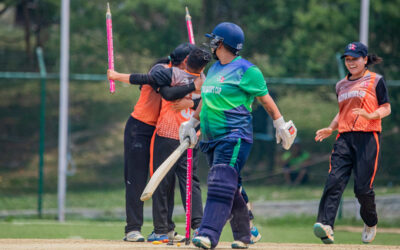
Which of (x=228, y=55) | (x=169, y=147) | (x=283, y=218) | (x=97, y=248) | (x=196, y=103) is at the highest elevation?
(x=228, y=55)

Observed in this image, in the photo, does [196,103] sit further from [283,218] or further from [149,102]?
[283,218]

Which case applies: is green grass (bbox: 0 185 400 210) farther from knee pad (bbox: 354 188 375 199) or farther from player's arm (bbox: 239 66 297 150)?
player's arm (bbox: 239 66 297 150)

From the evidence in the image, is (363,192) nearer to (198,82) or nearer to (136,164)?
(198,82)

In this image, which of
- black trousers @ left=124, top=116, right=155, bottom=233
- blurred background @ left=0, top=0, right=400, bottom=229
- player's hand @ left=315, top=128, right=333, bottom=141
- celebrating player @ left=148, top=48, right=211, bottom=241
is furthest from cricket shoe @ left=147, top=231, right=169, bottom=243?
blurred background @ left=0, top=0, right=400, bottom=229

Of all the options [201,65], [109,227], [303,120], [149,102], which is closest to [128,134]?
[149,102]

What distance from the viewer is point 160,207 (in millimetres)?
7223

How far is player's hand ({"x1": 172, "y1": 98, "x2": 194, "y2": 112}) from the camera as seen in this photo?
7133 millimetres

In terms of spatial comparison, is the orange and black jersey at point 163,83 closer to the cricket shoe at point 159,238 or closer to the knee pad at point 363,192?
the cricket shoe at point 159,238

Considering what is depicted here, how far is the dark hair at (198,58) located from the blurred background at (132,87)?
497cm

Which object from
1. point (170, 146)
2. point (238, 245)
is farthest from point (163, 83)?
point (238, 245)

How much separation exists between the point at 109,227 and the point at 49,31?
34.5 ft

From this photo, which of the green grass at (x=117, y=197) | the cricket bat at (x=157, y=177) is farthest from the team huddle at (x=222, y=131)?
the green grass at (x=117, y=197)

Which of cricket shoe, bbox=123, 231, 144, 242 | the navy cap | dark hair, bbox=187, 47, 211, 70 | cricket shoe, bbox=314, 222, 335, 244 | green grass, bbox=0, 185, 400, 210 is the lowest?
green grass, bbox=0, 185, 400, 210

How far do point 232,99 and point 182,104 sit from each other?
1344 mm
